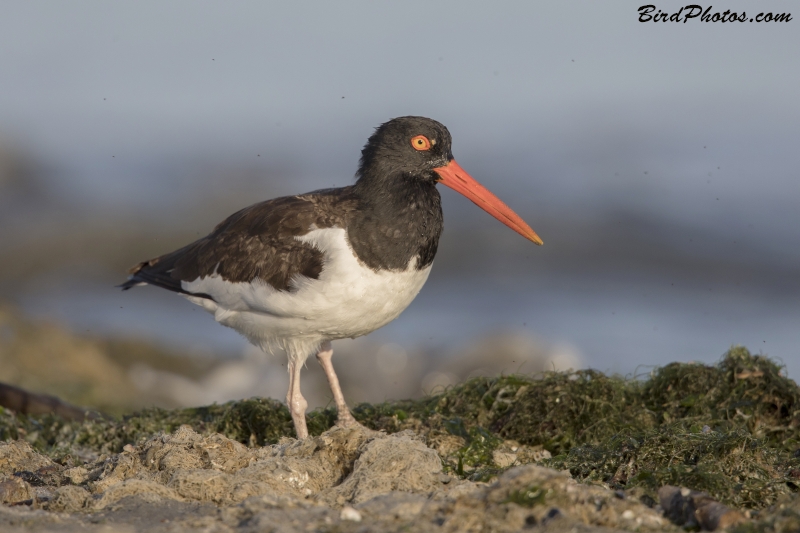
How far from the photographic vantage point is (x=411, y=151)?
570 centimetres

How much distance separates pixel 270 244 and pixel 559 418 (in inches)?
92.0

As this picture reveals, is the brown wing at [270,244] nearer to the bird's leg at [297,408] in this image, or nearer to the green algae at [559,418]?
the bird's leg at [297,408]

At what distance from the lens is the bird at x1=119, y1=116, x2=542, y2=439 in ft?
17.3

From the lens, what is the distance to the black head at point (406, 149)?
18.6ft

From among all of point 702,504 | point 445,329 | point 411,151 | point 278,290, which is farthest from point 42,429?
point 445,329

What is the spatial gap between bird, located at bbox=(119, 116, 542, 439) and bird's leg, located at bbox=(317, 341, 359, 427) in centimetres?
1

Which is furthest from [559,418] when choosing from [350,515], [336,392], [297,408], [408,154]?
[350,515]

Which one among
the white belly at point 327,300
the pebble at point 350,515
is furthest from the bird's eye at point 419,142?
the pebble at point 350,515

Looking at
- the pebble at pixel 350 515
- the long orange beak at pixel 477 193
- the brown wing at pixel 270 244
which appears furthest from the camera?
the long orange beak at pixel 477 193

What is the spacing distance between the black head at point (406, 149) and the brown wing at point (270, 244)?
1.01 feet

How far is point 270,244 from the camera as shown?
5652mm

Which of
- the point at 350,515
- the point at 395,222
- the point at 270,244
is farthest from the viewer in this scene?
the point at 270,244

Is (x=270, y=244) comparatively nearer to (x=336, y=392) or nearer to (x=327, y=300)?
(x=327, y=300)

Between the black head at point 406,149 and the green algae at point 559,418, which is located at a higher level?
the black head at point 406,149
